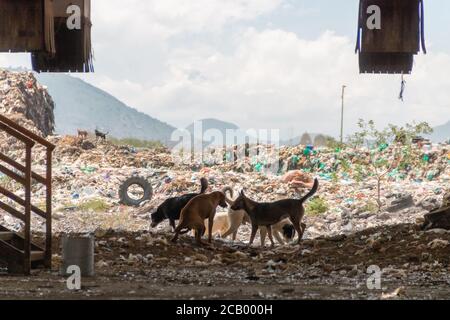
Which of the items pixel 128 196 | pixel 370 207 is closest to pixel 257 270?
pixel 370 207

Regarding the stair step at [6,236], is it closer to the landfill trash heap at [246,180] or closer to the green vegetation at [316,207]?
the landfill trash heap at [246,180]

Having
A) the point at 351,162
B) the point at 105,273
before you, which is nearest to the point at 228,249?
the point at 105,273

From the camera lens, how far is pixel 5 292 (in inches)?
367

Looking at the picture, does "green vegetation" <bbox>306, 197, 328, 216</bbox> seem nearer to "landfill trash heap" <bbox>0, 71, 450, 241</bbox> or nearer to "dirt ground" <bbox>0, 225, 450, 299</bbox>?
"landfill trash heap" <bbox>0, 71, 450, 241</bbox>

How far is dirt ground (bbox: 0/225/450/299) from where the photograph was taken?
30.6 feet

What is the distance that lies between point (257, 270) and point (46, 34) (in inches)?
210

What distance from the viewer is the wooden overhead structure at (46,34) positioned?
585 inches

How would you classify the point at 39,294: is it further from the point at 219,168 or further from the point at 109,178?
the point at 219,168

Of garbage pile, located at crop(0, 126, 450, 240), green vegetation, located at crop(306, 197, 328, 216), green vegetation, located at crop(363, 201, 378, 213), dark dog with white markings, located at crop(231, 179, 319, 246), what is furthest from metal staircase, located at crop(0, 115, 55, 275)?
green vegetation, located at crop(363, 201, 378, 213)

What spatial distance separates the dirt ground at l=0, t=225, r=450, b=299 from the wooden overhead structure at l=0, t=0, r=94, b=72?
3.16m

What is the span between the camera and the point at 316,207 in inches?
1027

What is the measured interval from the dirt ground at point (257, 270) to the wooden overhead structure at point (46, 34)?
316cm

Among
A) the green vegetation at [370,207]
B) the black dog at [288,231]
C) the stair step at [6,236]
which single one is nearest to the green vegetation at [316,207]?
the green vegetation at [370,207]
